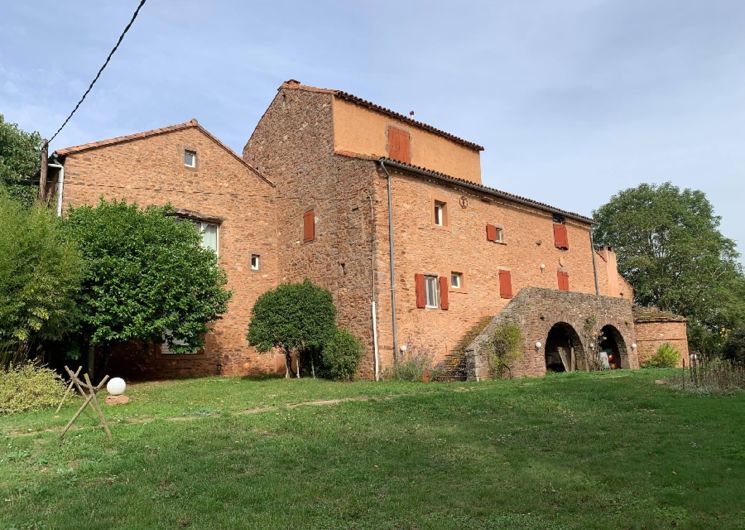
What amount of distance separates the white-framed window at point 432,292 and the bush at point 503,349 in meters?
2.41

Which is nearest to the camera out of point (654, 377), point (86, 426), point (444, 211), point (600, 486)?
point (600, 486)

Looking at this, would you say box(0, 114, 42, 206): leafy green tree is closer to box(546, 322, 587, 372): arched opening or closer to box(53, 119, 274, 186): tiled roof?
box(53, 119, 274, 186): tiled roof

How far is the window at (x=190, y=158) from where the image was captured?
19469mm

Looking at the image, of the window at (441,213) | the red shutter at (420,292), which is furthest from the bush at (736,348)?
the window at (441,213)

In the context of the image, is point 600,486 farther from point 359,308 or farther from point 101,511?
point 359,308

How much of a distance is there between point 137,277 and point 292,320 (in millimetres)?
4519

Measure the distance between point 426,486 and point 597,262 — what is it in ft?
77.9

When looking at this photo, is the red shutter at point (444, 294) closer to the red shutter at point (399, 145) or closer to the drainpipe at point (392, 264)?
the drainpipe at point (392, 264)

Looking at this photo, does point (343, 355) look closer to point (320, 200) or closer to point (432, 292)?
point (432, 292)

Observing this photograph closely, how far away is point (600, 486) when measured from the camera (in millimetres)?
5617

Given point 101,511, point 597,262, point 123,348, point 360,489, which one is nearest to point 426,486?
point 360,489

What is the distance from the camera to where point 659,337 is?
23562 millimetres

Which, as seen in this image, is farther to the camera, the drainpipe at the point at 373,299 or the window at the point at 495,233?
the window at the point at 495,233

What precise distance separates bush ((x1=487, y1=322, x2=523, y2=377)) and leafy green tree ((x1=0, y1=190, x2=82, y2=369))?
427 inches
